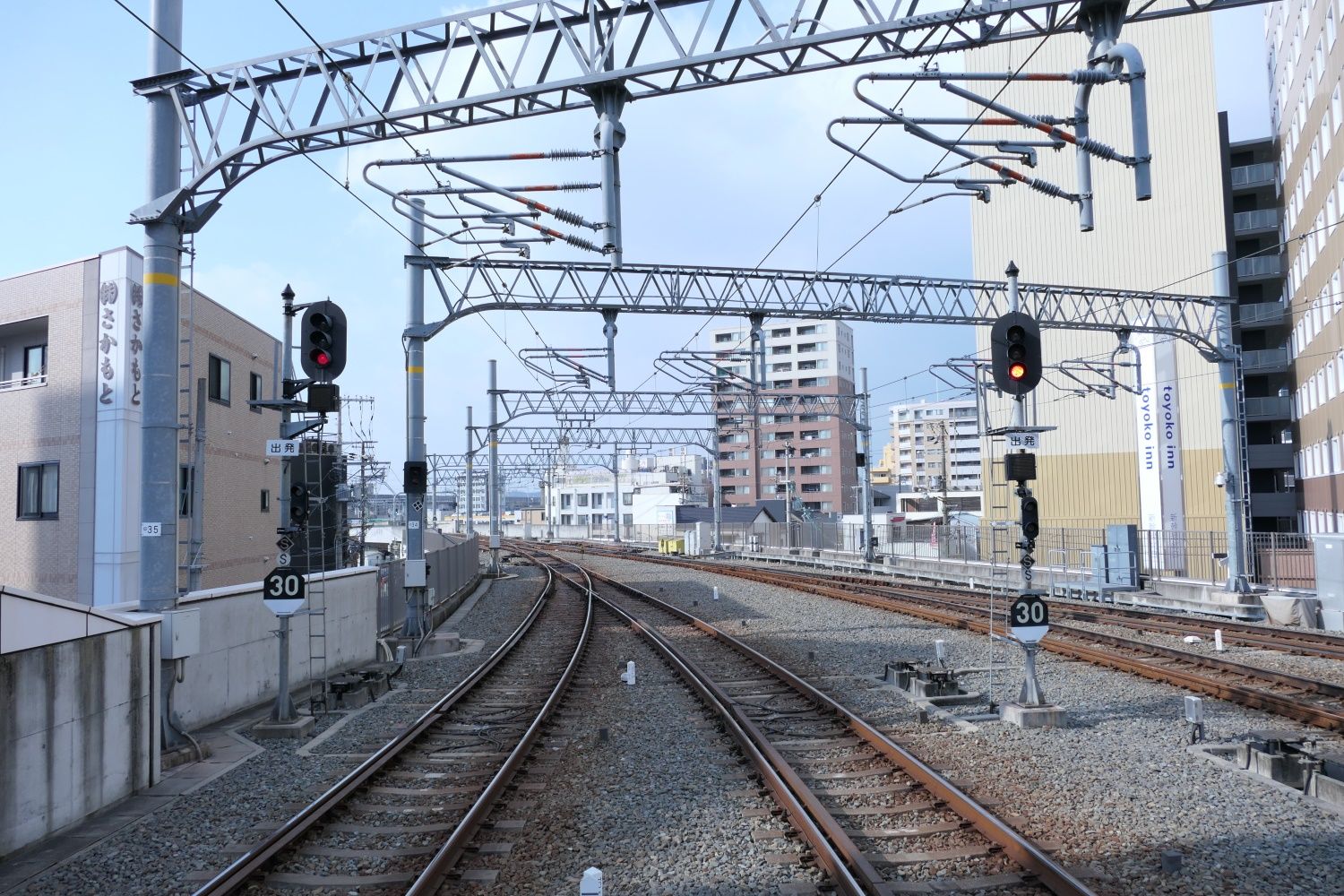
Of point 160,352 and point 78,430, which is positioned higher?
point 78,430

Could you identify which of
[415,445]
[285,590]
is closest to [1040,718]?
[285,590]

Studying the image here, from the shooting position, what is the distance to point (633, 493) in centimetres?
9894

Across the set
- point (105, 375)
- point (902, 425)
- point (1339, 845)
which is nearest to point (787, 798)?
point (1339, 845)

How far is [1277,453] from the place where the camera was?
140ft

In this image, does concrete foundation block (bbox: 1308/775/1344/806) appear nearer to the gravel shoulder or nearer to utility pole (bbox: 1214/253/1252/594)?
the gravel shoulder

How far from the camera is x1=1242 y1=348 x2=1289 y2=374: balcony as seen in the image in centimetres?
4212

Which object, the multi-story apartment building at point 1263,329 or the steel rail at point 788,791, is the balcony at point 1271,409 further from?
the steel rail at point 788,791

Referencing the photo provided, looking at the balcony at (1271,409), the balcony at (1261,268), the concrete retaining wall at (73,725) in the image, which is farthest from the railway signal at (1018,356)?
the balcony at (1261,268)

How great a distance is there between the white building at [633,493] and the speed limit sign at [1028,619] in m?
64.7

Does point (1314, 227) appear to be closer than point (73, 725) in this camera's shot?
No

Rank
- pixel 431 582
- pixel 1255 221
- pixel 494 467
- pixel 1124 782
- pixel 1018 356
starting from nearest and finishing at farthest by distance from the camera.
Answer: pixel 1124 782
pixel 1018 356
pixel 431 582
pixel 494 467
pixel 1255 221

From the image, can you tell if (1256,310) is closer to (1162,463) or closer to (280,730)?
(1162,463)

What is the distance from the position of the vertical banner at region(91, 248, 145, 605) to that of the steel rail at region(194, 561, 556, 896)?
13.7 m

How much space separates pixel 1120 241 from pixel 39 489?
38133 millimetres
